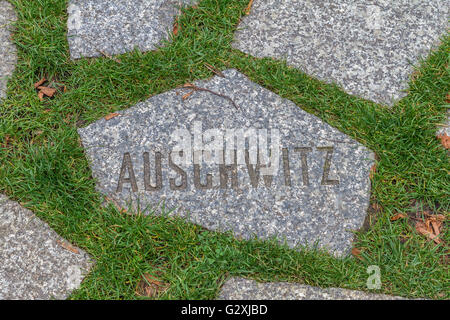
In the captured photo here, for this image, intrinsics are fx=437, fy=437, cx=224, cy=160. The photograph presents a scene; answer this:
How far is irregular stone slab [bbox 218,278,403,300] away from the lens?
81.2 inches

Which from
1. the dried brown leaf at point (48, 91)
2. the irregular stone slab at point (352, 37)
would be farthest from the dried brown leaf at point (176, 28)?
the dried brown leaf at point (48, 91)

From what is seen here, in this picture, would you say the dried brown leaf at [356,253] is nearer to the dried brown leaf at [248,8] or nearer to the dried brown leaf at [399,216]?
the dried brown leaf at [399,216]

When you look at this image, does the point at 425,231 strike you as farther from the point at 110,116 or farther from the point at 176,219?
the point at 110,116

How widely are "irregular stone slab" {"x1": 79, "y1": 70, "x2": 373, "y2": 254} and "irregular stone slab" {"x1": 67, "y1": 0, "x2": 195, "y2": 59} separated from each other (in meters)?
0.36

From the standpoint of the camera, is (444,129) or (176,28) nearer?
(444,129)

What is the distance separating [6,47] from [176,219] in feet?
4.45

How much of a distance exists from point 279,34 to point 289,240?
44.7 inches

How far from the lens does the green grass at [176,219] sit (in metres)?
2.11

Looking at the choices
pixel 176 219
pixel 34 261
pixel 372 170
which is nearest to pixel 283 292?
pixel 176 219

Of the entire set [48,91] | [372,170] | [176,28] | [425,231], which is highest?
[176,28]

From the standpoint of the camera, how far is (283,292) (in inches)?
81.4

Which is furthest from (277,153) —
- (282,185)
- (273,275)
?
(273,275)

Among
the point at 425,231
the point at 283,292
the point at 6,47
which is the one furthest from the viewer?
the point at 6,47
